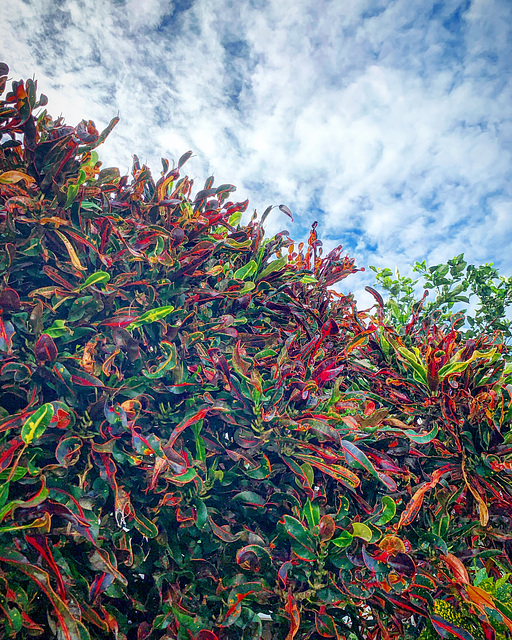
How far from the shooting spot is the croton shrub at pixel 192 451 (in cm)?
137

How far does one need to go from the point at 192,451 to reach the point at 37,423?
67 cm

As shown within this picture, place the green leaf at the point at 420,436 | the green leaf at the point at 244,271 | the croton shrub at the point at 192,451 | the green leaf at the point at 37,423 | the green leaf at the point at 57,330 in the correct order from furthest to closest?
the green leaf at the point at 244,271, the green leaf at the point at 420,436, the green leaf at the point at 57,330, the croton shrub at the point at 192,451, the green leaf at the point at 37,423

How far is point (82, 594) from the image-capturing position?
1401mm

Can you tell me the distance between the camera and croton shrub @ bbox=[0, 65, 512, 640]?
137cm

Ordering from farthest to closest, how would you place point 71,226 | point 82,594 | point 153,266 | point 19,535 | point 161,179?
point 161,179
point 153,266
point 71,226
point 82,594
point 19,535

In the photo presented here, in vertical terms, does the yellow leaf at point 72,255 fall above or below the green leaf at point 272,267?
below

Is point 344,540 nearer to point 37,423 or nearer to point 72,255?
point 37,423

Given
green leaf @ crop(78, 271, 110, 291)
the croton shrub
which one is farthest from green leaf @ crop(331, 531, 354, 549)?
green leaf @ crop(78, 271, 110, 291)

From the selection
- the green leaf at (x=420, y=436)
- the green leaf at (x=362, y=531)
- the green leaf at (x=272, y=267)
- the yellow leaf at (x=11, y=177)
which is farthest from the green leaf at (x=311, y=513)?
the yellow leaf at (x=11, y=177)

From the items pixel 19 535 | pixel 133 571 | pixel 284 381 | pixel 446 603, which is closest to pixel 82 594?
pixel 133 571

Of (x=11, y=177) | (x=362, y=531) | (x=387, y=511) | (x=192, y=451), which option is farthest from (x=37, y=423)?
(x=387, y=511)

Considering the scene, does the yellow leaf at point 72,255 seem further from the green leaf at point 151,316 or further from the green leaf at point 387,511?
the green leaf at point 387,511

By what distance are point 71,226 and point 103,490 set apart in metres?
1.03

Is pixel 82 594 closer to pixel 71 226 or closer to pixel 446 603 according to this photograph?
pixel 71 226
